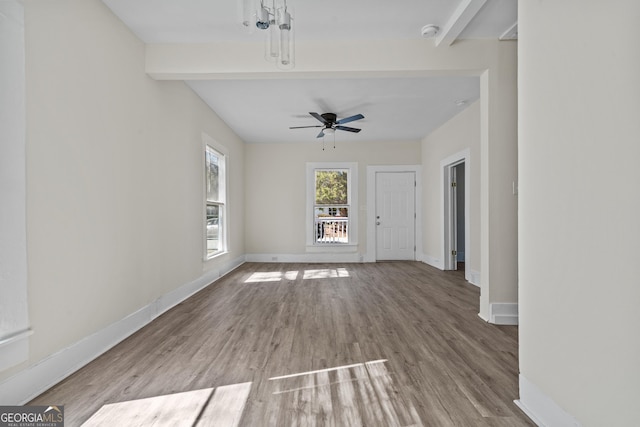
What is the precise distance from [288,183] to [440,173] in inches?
122

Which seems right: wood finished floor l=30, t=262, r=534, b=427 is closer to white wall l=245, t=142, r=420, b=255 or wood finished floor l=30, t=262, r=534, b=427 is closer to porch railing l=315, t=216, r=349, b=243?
white wall l=245, t=142, r=420, b=255

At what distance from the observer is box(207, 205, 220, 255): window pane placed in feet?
16.4

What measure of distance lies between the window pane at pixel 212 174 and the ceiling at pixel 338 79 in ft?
2.22

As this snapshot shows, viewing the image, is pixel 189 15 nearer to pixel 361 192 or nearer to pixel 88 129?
pixel 88 129

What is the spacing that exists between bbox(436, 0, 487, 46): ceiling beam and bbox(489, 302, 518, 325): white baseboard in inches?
96.9

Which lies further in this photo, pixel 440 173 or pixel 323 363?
pixel 440 173

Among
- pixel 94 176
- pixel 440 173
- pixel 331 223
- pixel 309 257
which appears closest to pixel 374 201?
pixel 331 223

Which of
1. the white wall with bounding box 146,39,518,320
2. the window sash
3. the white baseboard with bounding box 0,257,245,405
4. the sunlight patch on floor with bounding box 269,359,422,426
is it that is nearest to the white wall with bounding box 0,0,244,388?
the white baseboard with bounding box 0,257,245,405

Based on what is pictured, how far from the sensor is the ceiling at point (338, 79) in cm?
255

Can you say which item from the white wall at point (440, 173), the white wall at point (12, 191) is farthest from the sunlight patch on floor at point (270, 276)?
the white wall at point (12, 191)

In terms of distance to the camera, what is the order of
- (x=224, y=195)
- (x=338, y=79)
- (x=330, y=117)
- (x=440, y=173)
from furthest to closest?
(x=440, y=173) < (x=224, y=195) < (x=330, y=117) < (x=338, y=79)

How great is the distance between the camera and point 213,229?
5223mm

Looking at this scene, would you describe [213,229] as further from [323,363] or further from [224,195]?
[323,363]

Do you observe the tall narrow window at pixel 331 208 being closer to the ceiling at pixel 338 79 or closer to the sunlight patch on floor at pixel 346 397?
the ceiling at pixel 338 79
